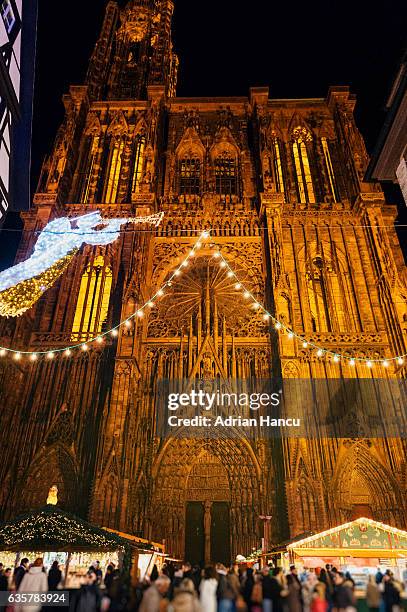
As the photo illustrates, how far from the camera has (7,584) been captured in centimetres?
670

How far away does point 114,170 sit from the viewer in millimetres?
21797

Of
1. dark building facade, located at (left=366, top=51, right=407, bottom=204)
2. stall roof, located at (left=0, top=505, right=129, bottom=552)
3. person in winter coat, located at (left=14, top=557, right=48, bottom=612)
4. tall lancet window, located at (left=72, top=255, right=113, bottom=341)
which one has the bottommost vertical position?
person in winter coat, located at (left=14, top=557, right=48, bottom=612)

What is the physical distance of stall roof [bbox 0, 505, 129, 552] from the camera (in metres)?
7.98

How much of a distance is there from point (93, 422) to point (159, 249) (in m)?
7.80

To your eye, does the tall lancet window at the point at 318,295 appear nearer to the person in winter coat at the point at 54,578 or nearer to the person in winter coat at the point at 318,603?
the person in winter coat at the point at 318,603

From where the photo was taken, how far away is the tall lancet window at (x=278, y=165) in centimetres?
2027

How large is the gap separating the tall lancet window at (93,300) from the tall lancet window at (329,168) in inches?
430

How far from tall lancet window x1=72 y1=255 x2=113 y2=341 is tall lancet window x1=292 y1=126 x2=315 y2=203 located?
970 centimetres

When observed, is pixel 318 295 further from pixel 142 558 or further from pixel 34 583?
pixel 34 583

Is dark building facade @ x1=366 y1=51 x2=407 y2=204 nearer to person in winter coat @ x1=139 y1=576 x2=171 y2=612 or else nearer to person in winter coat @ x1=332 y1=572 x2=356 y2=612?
→ person in winter coat @ x1=332 y1=572 x2=356 y2=612

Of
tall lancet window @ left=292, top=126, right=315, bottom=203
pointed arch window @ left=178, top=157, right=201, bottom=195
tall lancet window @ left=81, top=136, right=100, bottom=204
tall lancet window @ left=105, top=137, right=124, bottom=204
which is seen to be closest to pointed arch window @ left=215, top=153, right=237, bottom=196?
pointed arch window @ left=178, top=157, right=201, bottom=195

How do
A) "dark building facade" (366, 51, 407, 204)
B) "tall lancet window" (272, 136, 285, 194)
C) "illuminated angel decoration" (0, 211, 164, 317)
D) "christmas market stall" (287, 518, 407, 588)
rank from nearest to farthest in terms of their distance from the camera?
"christmas market stall" (287, 518, 407, 588), "illuminated angel decoration" (0, 211, 164, 317), "dark building facade" (366, 51, 407, 204), "tall lancet window" (272, 136, 285, 194)

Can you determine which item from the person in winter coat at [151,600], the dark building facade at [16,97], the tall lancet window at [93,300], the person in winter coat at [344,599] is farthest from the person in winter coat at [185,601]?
the dark building facade at [16,97]

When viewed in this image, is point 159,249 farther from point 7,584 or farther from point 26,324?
point 7,584
